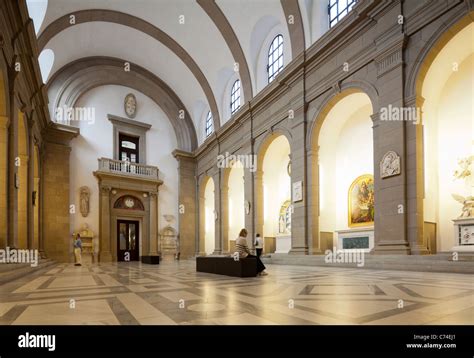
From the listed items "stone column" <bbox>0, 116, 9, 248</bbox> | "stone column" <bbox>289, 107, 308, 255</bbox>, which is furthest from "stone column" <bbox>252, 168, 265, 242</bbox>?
"stone column" <bbox>0, 116, 9, 248</bbox>

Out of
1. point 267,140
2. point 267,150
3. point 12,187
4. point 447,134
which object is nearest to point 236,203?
point 267,150

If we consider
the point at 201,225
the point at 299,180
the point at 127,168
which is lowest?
the point at 201,225

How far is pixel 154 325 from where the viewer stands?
2906mm

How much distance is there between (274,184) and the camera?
1812 cm

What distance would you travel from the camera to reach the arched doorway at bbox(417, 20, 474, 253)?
939cm

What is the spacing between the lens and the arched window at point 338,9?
40.9 ft

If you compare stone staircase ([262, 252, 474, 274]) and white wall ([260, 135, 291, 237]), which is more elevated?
white wall ([260, 135, 291, 237])

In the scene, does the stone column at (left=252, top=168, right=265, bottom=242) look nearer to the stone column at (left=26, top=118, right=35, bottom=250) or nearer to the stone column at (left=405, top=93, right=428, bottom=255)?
the stone column at (left=405, top=93, right=428, bottom=255)

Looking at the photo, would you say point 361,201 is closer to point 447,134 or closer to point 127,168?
point 447,134

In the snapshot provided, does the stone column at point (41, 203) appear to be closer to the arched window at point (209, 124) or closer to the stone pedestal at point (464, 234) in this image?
the arched window at point (209, 124)

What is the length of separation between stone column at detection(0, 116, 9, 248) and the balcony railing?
38.2 feet

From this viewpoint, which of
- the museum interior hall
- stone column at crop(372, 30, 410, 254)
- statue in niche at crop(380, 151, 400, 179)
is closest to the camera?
the museum interior hall

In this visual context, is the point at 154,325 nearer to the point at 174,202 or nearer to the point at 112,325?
the point at 112,325

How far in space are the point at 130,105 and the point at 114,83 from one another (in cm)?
166
